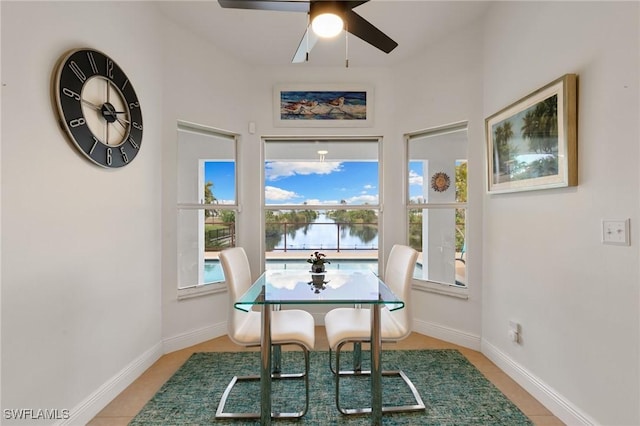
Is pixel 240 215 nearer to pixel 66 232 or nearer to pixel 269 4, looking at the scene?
pixel 66 232

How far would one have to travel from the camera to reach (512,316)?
227cm

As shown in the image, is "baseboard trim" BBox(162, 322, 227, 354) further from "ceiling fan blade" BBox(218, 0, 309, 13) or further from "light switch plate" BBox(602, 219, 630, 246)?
"light switch plate" BBox(602, 219, 630, 246)

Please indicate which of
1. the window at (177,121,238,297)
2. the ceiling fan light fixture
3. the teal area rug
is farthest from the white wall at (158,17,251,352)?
the ceiling fan light fixture

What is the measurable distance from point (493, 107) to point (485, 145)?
0.31 metres

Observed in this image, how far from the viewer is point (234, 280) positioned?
2.04 m

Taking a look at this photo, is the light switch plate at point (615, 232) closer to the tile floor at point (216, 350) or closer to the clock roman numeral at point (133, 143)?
the tile floor at point (216, 350)

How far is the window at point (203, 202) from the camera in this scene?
286 cm

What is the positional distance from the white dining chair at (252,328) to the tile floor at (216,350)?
56cm

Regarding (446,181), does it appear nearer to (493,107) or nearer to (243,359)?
(493,107)

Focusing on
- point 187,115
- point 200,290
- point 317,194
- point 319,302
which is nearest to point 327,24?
point 319,302

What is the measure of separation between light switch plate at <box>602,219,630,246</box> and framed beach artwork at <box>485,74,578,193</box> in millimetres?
288

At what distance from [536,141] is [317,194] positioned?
206cm

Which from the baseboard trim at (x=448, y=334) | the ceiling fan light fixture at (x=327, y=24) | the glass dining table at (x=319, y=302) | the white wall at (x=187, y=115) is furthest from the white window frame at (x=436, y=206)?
the white wall at (x=187, y=115)

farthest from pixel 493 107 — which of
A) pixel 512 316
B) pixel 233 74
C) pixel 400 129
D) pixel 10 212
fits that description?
pixel 10 212
